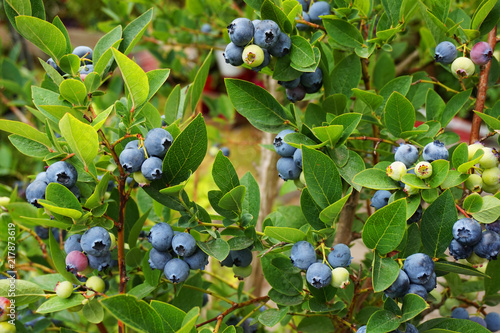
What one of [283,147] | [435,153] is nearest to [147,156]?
[283,147]

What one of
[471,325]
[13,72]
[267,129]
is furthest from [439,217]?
[13,72]

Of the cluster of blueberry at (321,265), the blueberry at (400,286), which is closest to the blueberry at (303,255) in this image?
the cluster of blueberry at (321,265)

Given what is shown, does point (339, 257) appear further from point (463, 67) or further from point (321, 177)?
point (463, 67)

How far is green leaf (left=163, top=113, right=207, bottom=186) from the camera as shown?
2.01 feet

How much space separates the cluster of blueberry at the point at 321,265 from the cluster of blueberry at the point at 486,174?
0.77 feet

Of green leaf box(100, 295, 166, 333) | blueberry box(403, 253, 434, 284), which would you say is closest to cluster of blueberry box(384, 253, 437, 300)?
blueberry box(403, 253, 434, 284)

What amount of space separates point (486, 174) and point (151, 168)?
51cm

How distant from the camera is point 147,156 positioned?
635 millimetres

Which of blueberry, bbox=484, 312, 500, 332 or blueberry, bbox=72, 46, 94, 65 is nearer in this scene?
blueberry, bbox=72, 46, 94, 65

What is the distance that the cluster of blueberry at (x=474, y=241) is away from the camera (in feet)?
1.99

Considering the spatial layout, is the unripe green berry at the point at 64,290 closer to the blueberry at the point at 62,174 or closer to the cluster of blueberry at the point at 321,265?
the blueberry at the point at 62,174

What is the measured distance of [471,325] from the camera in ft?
2.11

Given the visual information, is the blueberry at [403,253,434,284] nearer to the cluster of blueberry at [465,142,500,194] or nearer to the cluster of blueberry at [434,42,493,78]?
the cluster of blueberry at [465,142,500,194]

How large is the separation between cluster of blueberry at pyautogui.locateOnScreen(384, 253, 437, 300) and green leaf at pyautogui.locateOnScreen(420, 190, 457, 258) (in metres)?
0.05
